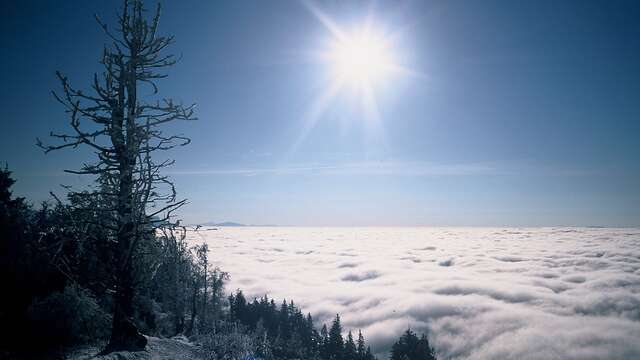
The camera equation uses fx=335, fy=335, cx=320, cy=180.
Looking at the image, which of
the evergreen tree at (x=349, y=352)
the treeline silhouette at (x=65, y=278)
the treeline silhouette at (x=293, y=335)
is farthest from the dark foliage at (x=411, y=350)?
the treeline silhouette at (x=65, y=278)

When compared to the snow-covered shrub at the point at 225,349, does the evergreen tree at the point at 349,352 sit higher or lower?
lower

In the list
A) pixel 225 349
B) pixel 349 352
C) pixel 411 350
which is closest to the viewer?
pixel 225 349

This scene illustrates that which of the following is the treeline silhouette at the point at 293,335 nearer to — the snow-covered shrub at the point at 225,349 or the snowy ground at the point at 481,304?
the snow-covered shrub at the point at 225,349

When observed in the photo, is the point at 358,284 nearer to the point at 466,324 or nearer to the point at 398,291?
the point at 398,291

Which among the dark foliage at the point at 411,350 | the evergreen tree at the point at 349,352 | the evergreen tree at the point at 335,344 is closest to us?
the dark foliage at the point at 411,350

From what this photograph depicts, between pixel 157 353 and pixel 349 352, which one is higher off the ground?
pixel 157 353

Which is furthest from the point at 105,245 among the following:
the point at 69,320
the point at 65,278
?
the point at 65,278

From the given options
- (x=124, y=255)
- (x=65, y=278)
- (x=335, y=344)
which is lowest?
(x=335, y=344)

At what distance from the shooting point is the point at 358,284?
162m

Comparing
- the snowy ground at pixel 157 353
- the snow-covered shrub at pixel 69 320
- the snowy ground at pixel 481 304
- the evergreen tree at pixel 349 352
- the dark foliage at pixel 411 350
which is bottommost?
the snowy ground at pixel 481 304

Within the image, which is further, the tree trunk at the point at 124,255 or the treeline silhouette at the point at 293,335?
the treeline silhouette at the point at 293,335

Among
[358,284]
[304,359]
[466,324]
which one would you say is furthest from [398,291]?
[304,359]

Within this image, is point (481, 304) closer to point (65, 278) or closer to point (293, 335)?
point (293, 335)

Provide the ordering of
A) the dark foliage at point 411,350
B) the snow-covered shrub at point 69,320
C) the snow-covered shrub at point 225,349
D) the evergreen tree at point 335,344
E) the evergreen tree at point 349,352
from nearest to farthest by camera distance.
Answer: the snow-covered shrub at point 225,349 < the snow-covered shrub at point 69,320 < the dark foliage at point 411,350 < the evergreen tree at point 349,352 < the evergreen tree at point 335,344
